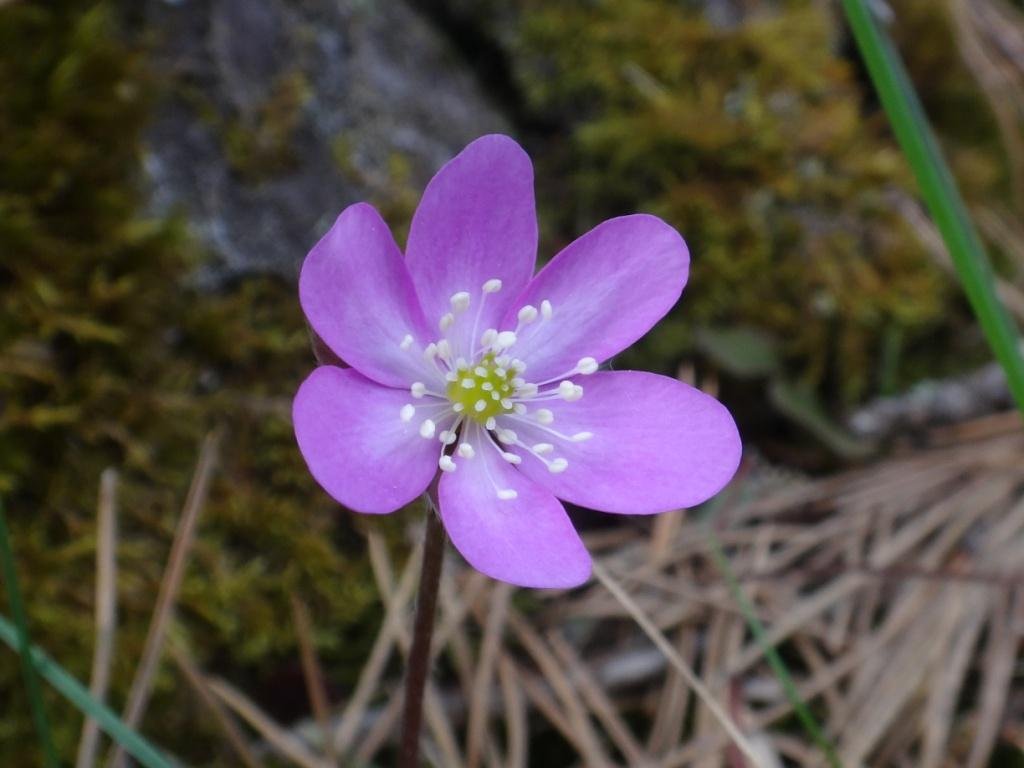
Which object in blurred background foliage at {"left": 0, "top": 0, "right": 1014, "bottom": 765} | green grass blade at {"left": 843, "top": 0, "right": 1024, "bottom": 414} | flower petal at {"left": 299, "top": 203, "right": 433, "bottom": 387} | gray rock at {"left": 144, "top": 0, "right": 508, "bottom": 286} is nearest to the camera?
green grass blade at {"left": 843, "top": 0, "right": 1024, "bottom": 414}

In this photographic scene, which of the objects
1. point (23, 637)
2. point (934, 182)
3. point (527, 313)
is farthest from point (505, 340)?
point (23, 637)

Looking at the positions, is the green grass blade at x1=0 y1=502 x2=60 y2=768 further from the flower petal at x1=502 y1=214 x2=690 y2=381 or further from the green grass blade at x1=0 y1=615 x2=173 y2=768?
the flower petal at x1=502 y1=214 x2=690 y2=381

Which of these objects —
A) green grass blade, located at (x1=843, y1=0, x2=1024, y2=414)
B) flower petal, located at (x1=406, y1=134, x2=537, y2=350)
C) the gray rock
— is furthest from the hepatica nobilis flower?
the gray rock

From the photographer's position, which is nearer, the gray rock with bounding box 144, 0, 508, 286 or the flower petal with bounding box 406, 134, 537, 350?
the flower petal with bounding box 406, 134, 537, 350

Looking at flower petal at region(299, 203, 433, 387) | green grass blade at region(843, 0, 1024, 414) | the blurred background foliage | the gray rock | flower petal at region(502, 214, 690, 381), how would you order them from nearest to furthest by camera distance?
green grass blade at region(843, 0, 1024, 414)
flower petal at region(299, 203, 433, 387)
flower petal at region(502, 214, 690, 381)
the blurred background foliage
the gray rock

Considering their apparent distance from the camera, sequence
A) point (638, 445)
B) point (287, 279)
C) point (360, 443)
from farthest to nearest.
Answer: point (287, 279) < point (638, 445) < point (360, 443)

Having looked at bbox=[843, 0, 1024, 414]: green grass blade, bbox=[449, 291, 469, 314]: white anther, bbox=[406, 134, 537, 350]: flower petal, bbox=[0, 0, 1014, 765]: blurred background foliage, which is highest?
bbox=[843, 0, 1024, 414]: green grass blade

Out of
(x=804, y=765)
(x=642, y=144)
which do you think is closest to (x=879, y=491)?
(x=804, y=765)

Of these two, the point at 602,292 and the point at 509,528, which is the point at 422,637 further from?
the point at 602,292
